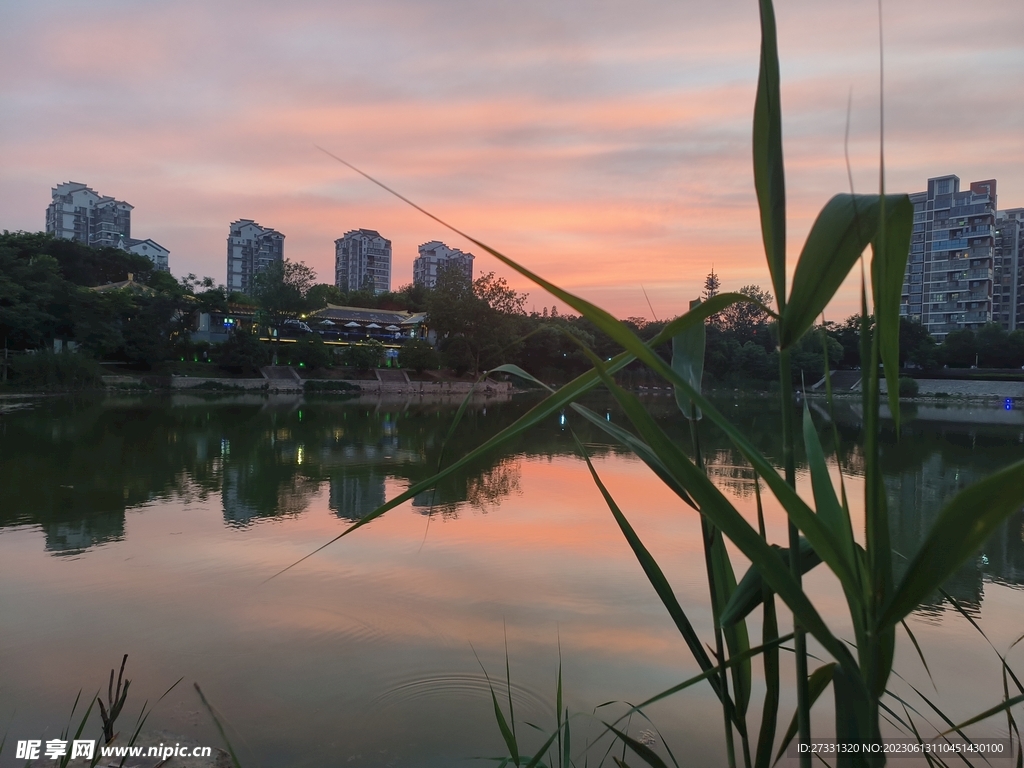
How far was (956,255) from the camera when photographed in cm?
3772

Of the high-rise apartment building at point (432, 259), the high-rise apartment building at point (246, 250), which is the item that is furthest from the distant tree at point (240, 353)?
the high-rise apartment building at point (432, 259)

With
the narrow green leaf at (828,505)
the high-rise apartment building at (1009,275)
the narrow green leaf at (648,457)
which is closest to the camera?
the narrow green leaf at (828,505)

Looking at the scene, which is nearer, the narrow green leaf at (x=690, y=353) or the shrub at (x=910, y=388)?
the narrow green leaf at (x=690, y=353)

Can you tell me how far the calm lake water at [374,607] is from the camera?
6.50 feet

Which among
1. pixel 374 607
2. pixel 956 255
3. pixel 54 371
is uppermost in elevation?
pixel 956 255

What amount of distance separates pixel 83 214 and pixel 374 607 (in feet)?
200

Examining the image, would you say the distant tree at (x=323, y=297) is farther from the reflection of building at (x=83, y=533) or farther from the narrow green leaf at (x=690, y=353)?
the narrow green leaf at (x=690, y=353)

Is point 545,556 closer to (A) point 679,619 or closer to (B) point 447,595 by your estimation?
(B) point 447,595

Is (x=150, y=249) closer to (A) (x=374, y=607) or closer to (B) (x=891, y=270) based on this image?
(A) (x=374, y=607)

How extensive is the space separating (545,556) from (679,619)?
3.28 m

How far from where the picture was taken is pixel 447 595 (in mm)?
3082

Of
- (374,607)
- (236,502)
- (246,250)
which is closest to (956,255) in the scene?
(236,502)

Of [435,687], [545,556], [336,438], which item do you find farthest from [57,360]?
[435,687]

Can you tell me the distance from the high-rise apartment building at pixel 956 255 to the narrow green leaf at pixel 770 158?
4025cm
